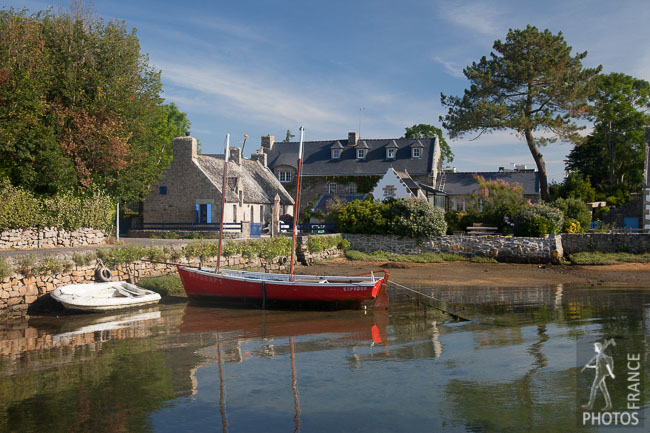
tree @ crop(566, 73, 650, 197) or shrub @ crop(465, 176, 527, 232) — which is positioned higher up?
tree @ crop(566, 73, 650, 197)

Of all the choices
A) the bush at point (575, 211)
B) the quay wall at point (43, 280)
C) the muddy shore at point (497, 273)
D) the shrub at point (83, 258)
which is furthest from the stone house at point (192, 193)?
the bush at point (575, 211)

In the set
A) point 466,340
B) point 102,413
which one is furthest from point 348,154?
point 102,413

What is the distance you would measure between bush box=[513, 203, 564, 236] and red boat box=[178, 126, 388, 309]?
60.2 ft

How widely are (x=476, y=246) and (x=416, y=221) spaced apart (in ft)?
12.8

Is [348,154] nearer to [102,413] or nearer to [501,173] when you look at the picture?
[501,173]

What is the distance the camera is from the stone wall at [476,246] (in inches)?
1277

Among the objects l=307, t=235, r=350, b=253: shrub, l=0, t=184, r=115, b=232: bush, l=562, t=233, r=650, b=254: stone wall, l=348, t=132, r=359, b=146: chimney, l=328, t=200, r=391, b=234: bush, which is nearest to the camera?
l=0, t=184, r=115, b=232: bush

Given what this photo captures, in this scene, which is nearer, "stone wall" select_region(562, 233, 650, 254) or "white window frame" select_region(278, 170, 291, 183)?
"stone wall" select_region(562, 233, 650, 254)

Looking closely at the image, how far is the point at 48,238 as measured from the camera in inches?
922

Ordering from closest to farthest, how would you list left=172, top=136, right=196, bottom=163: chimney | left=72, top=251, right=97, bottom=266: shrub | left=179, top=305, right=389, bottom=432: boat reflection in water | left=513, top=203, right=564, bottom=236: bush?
1. left=179, top=305, right=389, bottom=432: boat reflection in water
2. left=72, top=251, right=97, bottom=266: shrub
3. left=513, top=203, right=564, bottom=236: bush
4. left=172, top=136, right=196, bottom=163: chimney

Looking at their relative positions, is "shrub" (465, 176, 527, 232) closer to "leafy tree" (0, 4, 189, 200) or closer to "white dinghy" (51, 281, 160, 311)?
"leafy tree" (0, 4, 189, 200)

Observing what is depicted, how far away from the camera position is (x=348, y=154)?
2259 inches

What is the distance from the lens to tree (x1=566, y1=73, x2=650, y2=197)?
5331 centimetres

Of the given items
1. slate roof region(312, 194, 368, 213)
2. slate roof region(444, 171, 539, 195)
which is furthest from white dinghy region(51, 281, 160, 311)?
slate roof region(444, 171, 539, 195)
